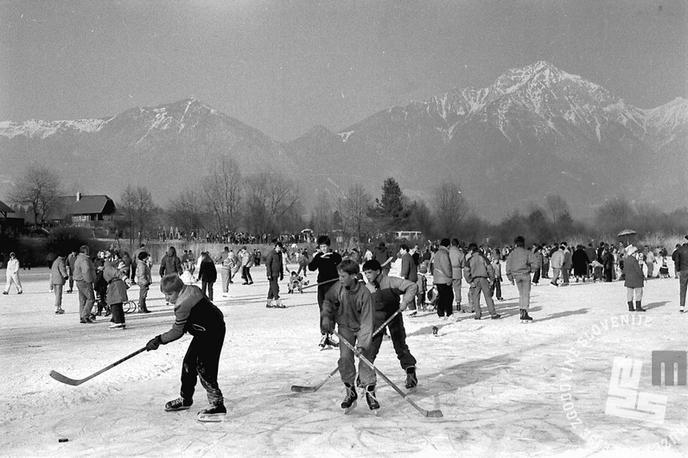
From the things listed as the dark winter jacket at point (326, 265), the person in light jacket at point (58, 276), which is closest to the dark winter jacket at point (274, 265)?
the person in light jacket at point (58, 276)

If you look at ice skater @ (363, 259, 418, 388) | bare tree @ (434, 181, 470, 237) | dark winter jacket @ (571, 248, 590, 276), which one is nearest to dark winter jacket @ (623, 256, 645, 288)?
ice skater @ (363, 259, 418, 388)

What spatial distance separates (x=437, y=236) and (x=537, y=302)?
86453mm

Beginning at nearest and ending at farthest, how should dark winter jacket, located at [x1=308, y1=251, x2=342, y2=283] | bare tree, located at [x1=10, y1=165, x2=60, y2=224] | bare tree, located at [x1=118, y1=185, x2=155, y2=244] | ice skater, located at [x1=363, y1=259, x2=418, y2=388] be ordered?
ice skater, located at [x1=363, y1=259, x2=418, y2=388], dark winter jacket, located at [x1=308, y1=251, x2=342, y2=283], bare tree, located at [x1=10, y1=165, x2=60, y2=224], bare tree, located at [x1=118, y1=185, x2=155, y2=244]

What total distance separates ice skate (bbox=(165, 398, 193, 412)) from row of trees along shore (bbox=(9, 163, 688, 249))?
8297 centimetres

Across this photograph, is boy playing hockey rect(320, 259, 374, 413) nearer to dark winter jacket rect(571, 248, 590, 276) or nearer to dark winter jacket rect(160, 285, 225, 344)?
dark winter jacket rect(160, 285, 225, 344)

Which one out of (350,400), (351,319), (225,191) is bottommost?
(350,400)

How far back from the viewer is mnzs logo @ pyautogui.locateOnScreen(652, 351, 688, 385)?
28.1 feet

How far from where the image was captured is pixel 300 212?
116062mm

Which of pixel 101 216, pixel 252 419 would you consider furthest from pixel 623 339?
pixel 101 216

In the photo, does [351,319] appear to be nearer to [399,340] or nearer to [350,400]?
[350,400]

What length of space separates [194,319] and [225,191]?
311 ft

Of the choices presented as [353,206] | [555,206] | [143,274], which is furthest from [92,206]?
[143,274]

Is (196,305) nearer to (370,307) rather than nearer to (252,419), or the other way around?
(252,419)

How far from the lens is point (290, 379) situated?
29.2 ft
